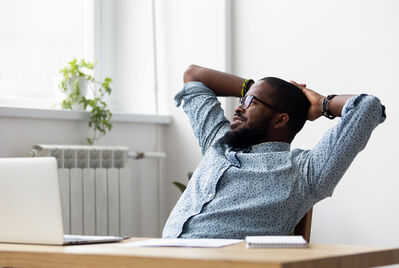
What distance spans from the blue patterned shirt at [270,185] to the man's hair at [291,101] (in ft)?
0.44

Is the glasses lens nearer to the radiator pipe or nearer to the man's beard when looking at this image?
the man's beard

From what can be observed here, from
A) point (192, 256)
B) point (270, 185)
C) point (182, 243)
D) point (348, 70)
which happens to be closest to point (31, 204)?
point (182, 243)

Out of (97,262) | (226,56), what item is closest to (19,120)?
(226,56)

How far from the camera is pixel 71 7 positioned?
3.57m

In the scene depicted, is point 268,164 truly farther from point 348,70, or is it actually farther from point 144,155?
point 144,155

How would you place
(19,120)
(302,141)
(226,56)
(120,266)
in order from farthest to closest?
(226,56)
(302,141)
(19,120)
(120,266)

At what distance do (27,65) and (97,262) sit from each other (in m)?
2.24

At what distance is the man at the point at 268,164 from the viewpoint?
194 cm

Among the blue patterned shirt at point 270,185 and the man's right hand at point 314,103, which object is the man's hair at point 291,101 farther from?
the blue patterned shirt at point 270,185

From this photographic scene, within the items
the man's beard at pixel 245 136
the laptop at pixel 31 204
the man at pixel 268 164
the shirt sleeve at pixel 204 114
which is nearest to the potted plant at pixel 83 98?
the shirt sleeve at pixel 204 114

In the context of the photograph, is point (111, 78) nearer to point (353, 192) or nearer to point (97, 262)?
point (353, 192)

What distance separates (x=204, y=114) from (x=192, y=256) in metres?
1.18

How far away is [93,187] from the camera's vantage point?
325 cm

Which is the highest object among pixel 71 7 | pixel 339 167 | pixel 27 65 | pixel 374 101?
pixel 71 7
